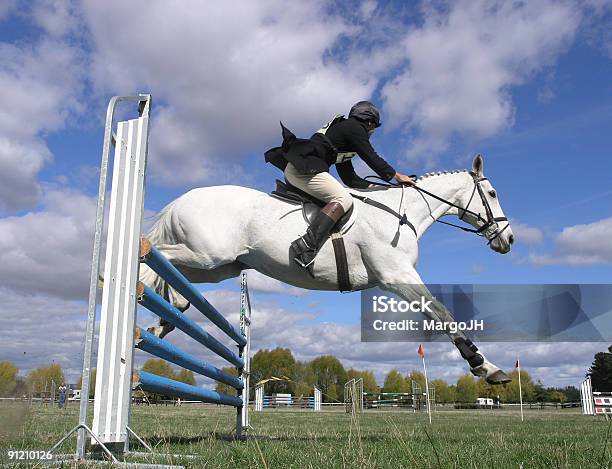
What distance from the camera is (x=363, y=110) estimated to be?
5.61 meters

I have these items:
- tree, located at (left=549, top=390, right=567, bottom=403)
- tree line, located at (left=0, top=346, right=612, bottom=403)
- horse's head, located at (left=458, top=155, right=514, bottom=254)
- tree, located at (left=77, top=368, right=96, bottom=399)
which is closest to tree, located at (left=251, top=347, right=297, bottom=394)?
tree line, located at (left=0, top=346, right=612, bottom=403)

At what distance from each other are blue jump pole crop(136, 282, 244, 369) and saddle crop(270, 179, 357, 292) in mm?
1241

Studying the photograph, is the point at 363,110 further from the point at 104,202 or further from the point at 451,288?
the point at 451,288

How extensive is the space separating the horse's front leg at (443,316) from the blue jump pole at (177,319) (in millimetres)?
1596

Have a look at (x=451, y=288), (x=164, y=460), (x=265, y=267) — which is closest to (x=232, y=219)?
(x=265, y=267)

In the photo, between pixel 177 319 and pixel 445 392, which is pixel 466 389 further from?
pixel 177 319

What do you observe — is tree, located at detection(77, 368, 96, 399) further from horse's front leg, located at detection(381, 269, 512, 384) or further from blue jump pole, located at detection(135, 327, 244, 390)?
horse's front leg, located at detection(381, 269, 512, 384)

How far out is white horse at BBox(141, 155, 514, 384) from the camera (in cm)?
518

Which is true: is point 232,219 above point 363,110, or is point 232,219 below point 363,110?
below

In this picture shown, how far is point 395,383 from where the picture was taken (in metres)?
81.4

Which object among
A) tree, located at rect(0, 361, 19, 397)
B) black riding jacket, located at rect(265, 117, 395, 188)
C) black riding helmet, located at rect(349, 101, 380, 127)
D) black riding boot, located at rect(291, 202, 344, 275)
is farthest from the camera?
black riding helmet, located at rect(349, 101, 380, 127)

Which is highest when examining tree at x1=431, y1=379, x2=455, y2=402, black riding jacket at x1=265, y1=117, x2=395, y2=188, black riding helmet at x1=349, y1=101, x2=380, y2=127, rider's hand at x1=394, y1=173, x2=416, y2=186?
black riding helmet at x1=349, y1=101, x2=380, y2=127

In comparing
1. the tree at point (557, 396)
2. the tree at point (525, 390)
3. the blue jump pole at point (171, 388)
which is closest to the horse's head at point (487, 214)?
the blue jump pole at point (171, 388)

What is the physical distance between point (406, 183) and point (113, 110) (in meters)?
2.95
